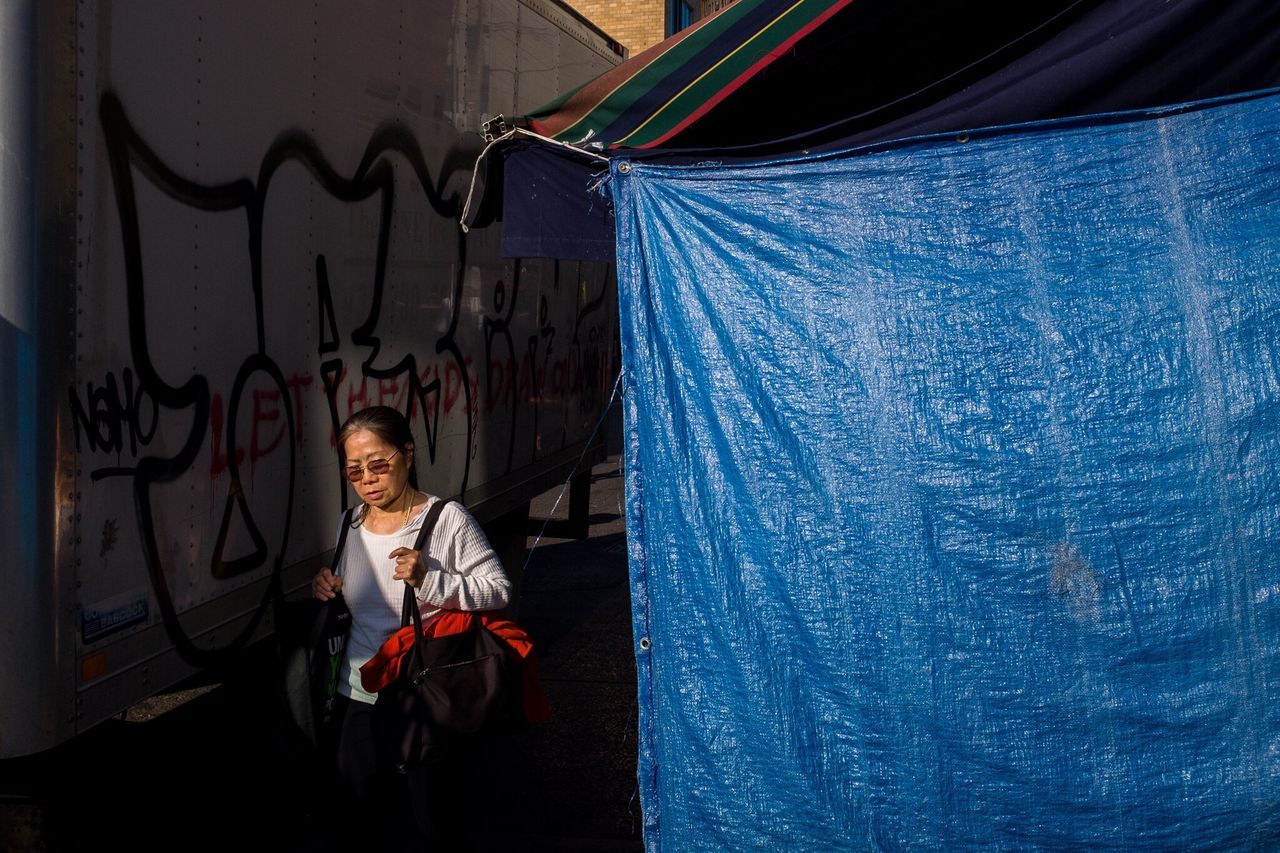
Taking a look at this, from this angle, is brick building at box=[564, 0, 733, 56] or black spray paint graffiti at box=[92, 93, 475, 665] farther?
brick building at box=[564, 0, 733, 56]

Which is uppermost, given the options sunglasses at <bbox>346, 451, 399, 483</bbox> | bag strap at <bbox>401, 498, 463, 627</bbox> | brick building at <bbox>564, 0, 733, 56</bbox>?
brick building at <bbox>564, 0, 733, 56</bbox>

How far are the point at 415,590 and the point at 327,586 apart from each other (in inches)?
11.0

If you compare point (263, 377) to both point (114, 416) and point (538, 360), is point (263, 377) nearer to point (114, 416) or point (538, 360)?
point (114, 416)

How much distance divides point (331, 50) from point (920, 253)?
218 cm

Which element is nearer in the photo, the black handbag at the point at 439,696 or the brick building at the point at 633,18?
the black handbag at the point at 439,696

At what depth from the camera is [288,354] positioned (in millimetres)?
4082

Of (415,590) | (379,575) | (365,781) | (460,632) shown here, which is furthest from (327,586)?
(365,781)

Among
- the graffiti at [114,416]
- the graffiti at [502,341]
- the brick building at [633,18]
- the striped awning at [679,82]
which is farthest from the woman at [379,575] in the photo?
the brick building at [633,18]

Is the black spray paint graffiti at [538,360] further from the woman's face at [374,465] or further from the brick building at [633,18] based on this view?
the brick building at [633,18]

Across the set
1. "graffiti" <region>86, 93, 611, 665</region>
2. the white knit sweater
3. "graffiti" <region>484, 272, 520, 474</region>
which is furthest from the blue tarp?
"graffiti" <region>484, 272, 520, 474</region>

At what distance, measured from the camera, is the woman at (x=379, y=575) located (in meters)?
3.65

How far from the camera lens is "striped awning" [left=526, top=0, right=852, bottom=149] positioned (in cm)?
367

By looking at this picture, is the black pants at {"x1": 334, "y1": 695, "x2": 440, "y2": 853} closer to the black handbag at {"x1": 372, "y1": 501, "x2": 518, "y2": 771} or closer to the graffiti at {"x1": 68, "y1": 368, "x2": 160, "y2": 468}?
the black handbag at {"x1": 372, "y1": 501, "x2": 518, "y2": 771}

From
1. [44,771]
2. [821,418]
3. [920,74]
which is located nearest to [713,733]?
[821,418]
